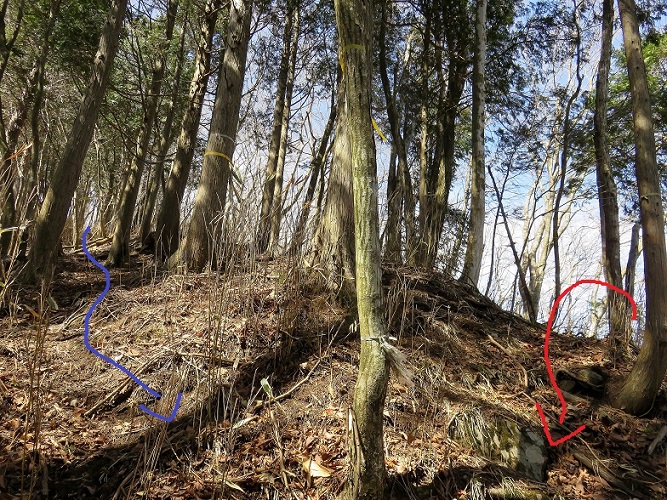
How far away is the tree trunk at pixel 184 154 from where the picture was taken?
6848mm

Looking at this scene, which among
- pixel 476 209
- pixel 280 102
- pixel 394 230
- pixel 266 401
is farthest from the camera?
pixel 280 102

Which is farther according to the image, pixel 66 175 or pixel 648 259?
pixel 66 175

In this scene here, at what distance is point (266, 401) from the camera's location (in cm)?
345

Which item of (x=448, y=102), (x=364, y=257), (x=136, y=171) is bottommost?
(x=364, y=257)

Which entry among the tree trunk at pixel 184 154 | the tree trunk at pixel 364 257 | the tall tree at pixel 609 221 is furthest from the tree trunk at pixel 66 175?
the tall tree at pixel 609 221

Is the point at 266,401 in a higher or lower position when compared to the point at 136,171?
lower

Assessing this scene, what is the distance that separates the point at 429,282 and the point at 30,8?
8478 millimetres

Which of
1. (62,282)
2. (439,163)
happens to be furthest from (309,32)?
(62,282)

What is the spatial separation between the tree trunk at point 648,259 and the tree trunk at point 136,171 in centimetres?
584

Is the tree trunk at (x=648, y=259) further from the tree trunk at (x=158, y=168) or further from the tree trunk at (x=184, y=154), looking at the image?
the tree trunk at (x=158, y=168)

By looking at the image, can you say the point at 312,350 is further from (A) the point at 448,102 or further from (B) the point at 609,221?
(A) the point at 448,102

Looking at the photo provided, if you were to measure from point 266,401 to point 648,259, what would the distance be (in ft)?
10.2

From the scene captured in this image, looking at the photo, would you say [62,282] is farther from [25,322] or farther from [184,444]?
[184,444]

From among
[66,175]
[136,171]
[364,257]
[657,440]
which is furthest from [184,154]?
[657,440]
